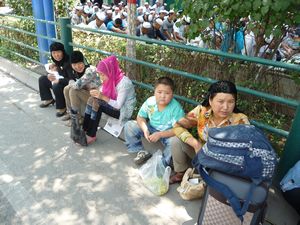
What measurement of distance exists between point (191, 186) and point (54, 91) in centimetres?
246

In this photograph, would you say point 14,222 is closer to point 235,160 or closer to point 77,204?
point 77,204

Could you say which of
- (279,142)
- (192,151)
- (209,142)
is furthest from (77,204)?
(279,142)

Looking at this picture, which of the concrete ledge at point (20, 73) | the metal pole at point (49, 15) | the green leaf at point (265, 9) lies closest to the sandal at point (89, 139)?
the concrete ledge at point (20, 73)

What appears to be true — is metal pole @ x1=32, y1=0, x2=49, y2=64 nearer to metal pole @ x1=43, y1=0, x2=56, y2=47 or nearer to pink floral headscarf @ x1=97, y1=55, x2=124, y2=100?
metal pole @ x1=43, y1=0, x2=56, y2=47

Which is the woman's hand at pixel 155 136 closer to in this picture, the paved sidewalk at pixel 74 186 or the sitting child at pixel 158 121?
the sitting child at pixel 158 121

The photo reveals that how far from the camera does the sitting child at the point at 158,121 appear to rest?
280 centimetres

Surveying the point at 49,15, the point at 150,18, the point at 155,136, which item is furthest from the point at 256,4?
the point at 150,18

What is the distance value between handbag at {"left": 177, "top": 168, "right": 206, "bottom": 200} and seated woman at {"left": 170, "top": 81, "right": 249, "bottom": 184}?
0.13 meters

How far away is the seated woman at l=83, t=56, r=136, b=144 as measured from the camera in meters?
3.33

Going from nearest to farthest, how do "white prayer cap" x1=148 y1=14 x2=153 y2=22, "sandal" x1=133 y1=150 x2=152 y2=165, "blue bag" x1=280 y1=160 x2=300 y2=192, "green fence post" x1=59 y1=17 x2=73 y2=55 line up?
"blue bag" x1=280 y1=160 x2=300 y2=192 < "sandal" x1=133 y1=150 x2=152 y2=165 < "green fence post" x1=59 y1=17 x2=73 y2=55 < "white prayer cap" x1=148 y1=14 x2=153 y2=22

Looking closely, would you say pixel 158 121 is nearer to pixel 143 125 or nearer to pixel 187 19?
pixel 143 125

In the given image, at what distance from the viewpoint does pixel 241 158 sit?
1.87 meters

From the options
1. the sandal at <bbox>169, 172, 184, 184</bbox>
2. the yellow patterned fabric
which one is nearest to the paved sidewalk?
the sandal at <bbox>169, 172, 184, 184</bbox>

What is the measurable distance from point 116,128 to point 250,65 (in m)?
1.64
